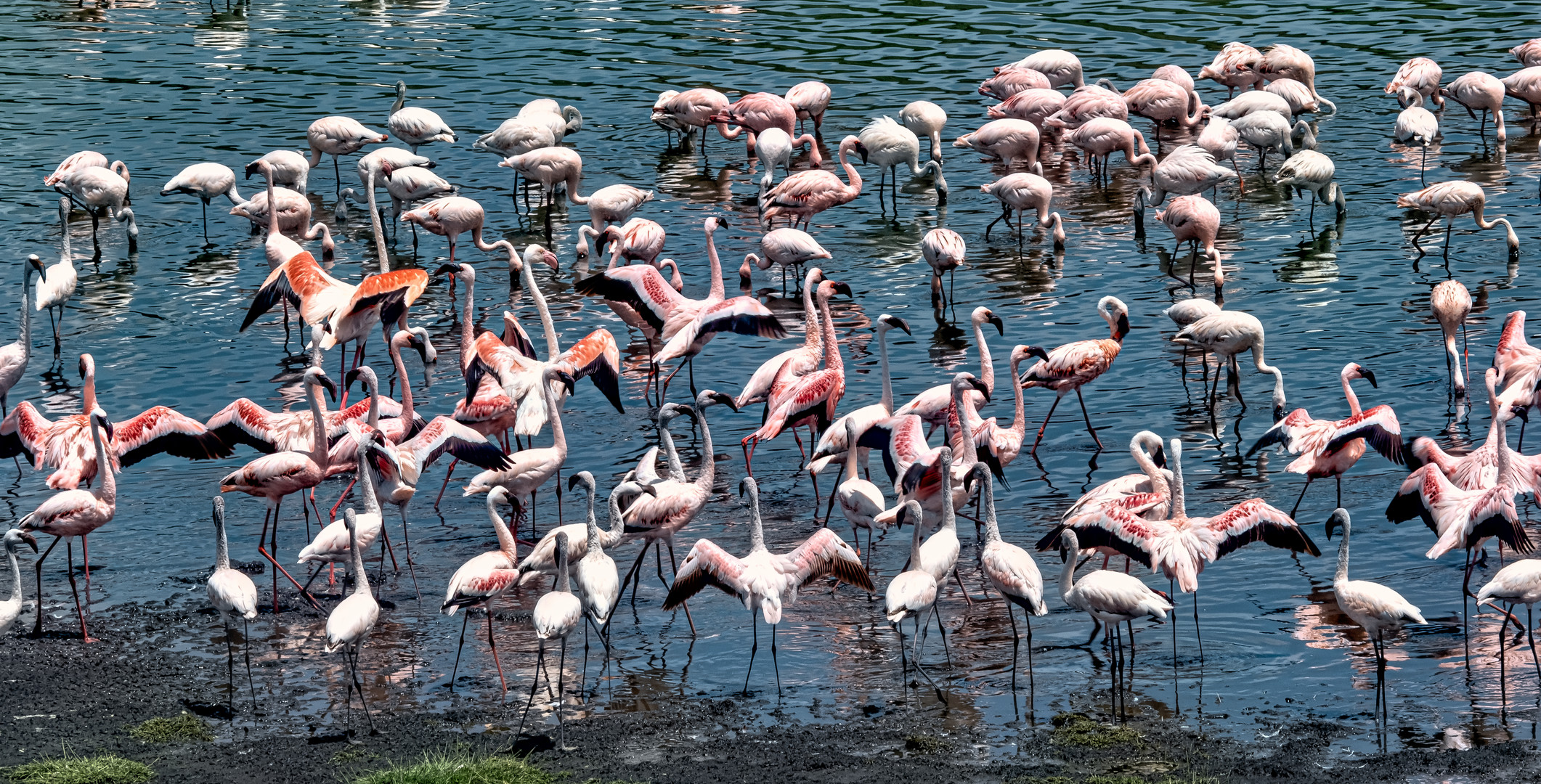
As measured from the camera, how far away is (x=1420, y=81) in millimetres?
20969

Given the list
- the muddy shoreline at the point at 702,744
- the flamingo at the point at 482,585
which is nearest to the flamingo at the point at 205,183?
the muddy shoreline at the point at 702,744

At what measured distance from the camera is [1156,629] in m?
9.45

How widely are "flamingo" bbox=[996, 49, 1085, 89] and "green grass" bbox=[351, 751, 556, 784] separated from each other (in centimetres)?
1623

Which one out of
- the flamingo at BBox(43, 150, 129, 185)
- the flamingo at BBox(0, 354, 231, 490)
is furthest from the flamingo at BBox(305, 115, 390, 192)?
the flamingo at BBox(0, 354, 231, 490)

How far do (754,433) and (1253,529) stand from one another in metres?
4.31

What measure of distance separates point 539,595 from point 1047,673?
312 centimetres

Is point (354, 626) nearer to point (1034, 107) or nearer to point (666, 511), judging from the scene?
point (666, 511)

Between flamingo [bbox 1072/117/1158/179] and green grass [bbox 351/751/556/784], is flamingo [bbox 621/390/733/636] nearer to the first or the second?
green grass [bbox 351/751/556/784]

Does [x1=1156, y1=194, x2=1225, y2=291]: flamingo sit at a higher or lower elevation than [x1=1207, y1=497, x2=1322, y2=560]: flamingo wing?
higher

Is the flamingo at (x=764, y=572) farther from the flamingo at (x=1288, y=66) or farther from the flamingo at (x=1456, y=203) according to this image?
the flamingo at (x=1288, y=66)

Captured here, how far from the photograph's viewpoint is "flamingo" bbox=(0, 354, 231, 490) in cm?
1105

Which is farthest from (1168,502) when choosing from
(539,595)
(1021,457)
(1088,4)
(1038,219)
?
(1088,4)

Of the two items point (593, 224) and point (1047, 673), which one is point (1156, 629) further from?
point (593, 224)

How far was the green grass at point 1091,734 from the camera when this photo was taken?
308 inches
